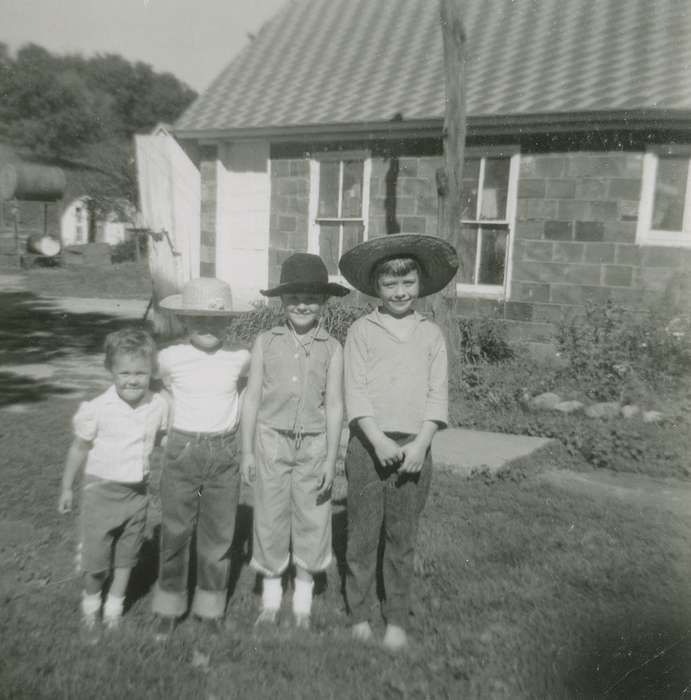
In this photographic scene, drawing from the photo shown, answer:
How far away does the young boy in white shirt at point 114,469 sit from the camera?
3320mm

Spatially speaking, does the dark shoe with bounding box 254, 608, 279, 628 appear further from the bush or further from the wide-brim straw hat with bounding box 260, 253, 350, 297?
the bush

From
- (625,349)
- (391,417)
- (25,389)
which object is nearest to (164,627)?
(391,417)

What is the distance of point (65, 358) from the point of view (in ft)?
33.0

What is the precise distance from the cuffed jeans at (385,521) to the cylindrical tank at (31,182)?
28.4 metres

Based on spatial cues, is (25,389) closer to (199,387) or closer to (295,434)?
(199,387)

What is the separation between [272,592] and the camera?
139 inches

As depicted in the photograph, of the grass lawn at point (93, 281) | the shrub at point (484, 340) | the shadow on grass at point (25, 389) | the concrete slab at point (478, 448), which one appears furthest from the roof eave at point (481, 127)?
the grass lawn at point (93, 281)

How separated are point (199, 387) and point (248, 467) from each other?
1.30ft

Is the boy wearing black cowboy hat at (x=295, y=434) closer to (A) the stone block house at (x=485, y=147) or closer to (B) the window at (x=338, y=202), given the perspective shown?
(A) the stone block house at (x=485, y=147)

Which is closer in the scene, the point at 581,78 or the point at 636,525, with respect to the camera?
the point at 636,525

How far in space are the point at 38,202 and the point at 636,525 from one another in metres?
29.6

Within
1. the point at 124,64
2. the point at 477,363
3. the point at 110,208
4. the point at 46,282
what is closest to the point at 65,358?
the point at 477,363

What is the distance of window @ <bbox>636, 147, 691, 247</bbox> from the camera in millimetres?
9008

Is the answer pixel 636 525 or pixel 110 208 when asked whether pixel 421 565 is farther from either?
pixel 110 208
